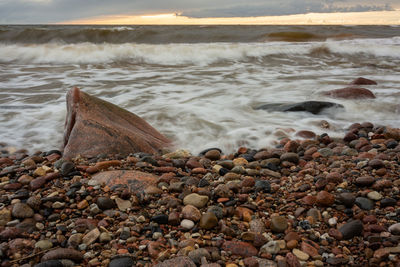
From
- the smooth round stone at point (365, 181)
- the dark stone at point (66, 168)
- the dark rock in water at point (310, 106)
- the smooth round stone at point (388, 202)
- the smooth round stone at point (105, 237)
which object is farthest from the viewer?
the dark rock in water at point (310, 106)

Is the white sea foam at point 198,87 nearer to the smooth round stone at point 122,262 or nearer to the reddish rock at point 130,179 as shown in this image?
the reddish rock at point 130,179

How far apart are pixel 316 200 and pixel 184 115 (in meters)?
2.98

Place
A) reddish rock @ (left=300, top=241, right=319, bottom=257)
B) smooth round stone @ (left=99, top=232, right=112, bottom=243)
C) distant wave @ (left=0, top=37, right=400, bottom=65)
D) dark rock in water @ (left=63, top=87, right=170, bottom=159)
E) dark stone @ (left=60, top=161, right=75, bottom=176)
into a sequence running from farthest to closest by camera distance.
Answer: distant wave @ (left=0, top=37, right=400, bottom=65)
dark rock in water @ (left=63, top=87, right=170, bottom=159)
dark stone @ (left=60, top=161, right=75, bottom=176)
smooth round stone @ (left=99, top=232, right=112, bottom=243)
reddish rock @ (left=300, top=241, right=319, bottom=257)

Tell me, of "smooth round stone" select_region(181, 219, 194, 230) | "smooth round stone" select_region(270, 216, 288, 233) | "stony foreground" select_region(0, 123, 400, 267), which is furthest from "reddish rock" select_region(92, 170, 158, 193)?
"smooth round stone" select_region(270, 216, 288, 233)

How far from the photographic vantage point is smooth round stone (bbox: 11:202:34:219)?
1.76m

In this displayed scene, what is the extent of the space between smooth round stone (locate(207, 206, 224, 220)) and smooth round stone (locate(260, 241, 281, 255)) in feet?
1.04

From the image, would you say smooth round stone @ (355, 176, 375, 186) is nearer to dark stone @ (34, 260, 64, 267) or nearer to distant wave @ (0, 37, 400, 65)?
dark stone @ (34, 260, 64, 267)

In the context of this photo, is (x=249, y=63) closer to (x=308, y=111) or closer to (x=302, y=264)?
(x=308, y=111)

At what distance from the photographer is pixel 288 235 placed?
1.61 meters

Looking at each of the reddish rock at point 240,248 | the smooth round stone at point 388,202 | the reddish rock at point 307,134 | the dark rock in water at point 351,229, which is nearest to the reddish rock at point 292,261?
the reddish rock at point 240,248

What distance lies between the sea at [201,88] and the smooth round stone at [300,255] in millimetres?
1986

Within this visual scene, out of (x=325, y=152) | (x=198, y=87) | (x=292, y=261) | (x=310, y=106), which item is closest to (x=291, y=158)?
(x=325, y=152)

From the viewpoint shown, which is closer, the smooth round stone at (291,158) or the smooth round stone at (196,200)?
the smooth round stone at (196,200)

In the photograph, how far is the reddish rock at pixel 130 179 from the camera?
6.80 feet
